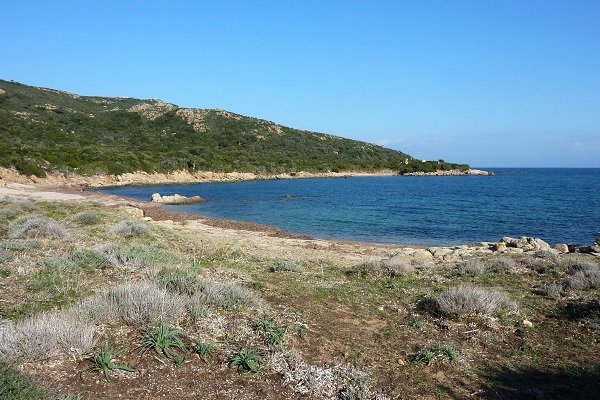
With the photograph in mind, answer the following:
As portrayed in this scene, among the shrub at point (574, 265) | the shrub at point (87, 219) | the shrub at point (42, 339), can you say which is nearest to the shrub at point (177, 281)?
the shrub at point (42, 339)

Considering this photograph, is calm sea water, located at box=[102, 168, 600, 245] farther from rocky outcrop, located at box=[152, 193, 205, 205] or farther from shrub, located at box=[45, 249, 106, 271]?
shrub, located at box=[45, 249, 106, 271]

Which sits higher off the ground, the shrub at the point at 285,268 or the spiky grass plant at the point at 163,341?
the spiky grass plant at the point at 163,341

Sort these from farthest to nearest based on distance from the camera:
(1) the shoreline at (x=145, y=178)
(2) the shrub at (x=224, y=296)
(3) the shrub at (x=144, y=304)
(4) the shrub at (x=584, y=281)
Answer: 1. (1) the shoreline at (x=145, y=178)
2. (4) the shrub at (x=584, y=281)
3. (2) the shrub at (x=224, y=296)
4. (3) the shrub at (x=144, y=304)

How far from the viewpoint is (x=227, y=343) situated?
6.75 meters

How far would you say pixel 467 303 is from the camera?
895 centimetres

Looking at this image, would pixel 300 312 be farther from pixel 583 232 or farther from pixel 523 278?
pixel 583 232

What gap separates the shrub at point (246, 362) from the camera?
6.10m

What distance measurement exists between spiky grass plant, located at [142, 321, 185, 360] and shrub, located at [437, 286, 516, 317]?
5300 mm

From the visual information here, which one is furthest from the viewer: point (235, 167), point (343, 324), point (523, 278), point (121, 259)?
point (235, 167)

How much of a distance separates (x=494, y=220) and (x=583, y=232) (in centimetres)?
675

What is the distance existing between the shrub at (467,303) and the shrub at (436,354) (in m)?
1.77

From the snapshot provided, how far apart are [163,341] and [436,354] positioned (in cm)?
419

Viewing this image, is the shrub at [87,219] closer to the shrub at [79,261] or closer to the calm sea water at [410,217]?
Result: the shrub at [79,261]

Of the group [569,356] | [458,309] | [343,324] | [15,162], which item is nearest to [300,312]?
[343,324]
